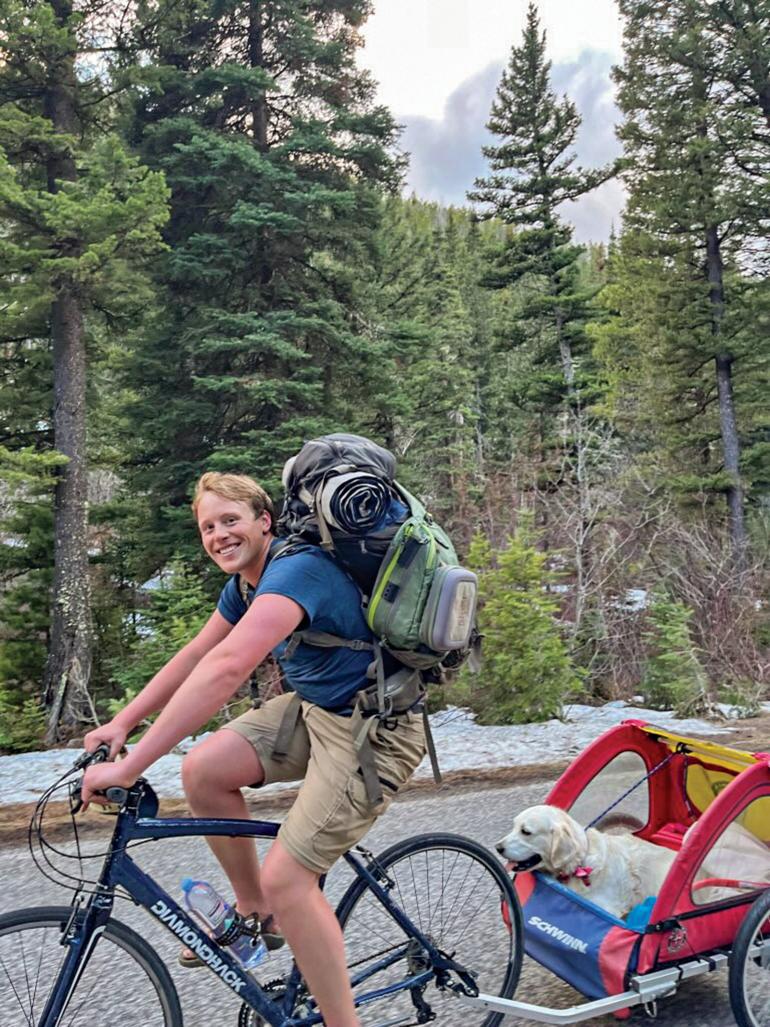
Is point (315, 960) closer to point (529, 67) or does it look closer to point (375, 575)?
point (375, 575)

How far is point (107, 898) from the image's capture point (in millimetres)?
2283

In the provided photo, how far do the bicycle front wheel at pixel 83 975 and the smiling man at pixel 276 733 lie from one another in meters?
0.21

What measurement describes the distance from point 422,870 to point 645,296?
22.0m

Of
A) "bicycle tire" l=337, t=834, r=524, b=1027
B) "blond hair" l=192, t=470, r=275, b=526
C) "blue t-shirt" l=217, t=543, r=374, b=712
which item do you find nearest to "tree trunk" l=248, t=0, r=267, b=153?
"blond hair" l=192, t=470, r=275, b=526

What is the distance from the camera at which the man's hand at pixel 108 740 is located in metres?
2.45

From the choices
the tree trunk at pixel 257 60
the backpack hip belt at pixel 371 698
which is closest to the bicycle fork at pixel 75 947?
the backpack hip belt at pixel 371 698

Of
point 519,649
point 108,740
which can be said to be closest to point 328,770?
point 108,740

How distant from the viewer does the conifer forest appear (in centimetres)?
1145

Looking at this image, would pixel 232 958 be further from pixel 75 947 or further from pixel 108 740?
pixel 108 740

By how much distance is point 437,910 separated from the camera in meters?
2.99

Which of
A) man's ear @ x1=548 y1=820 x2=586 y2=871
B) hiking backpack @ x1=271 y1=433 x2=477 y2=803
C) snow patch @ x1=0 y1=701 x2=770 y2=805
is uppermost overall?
hiking backpack @ x1=271 y1=433 x2=477 y2=803

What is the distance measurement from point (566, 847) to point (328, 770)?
1176 millimetres

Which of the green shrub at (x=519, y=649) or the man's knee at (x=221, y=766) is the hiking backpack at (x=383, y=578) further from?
the green shrub at (x=519, y=649)

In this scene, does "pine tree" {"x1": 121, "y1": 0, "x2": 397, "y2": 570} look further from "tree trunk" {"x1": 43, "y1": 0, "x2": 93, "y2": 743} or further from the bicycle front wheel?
the bicycle front wheel
